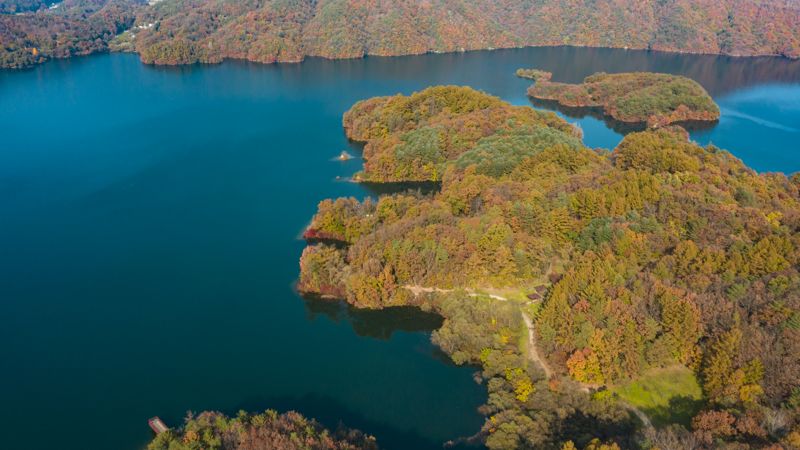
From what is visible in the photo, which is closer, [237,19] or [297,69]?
[297,69]

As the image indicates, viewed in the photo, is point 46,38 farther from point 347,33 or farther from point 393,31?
point 393,31

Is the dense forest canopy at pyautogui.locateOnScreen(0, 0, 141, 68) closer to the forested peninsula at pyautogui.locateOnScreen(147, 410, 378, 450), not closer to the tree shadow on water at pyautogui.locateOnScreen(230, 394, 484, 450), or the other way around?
the tree shadow on water at pyautogui.locateOnScreen(230, 394, 484, 450)

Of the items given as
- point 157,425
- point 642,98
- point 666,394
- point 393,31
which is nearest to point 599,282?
point 666,394

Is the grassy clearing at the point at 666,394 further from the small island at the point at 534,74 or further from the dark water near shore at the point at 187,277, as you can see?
the small island at the point at 534,74

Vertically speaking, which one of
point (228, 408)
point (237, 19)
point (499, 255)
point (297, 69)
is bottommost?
point (228, 408)

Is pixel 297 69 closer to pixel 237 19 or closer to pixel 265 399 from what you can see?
pixel 237 19

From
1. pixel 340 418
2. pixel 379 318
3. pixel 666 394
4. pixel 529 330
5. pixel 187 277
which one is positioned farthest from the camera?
pixel 187 277

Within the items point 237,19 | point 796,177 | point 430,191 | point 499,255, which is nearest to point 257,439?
point 499,255
